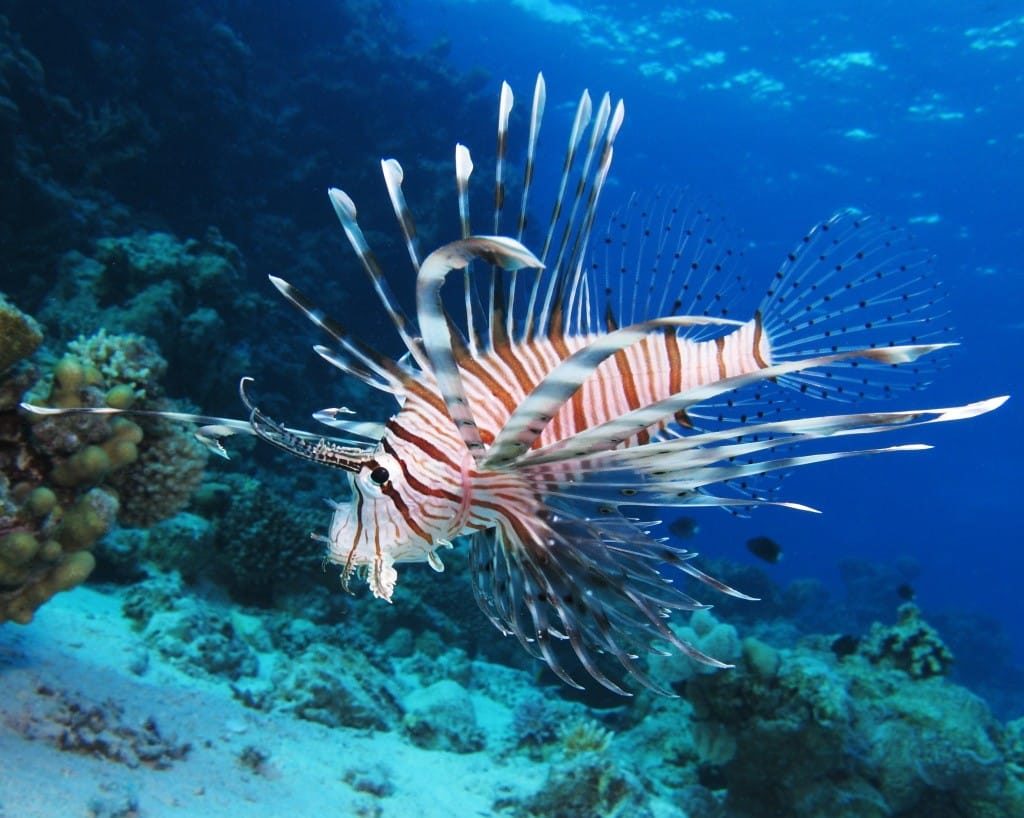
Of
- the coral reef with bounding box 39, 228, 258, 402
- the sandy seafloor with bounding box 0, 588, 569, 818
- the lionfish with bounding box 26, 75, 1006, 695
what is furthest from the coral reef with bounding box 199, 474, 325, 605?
the lionfish with bounding box 26, 75, 1006, 695

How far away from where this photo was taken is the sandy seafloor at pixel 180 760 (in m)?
2.59

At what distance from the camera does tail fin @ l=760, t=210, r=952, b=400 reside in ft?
10.3

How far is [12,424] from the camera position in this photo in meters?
2.91

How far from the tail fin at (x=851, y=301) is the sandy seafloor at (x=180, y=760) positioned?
3.25 m

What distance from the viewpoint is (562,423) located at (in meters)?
2.40

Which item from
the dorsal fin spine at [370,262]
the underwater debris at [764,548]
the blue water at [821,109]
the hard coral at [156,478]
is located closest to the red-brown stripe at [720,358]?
the dorsal fin spine at [370,262]

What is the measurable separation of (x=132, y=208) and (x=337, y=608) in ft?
32.4

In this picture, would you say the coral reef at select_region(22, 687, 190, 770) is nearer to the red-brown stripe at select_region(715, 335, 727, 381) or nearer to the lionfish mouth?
the lionfish mouth

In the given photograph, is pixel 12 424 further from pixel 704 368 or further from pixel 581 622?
pixel 704 368

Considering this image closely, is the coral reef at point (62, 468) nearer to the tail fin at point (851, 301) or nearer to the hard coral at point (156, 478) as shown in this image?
the hard coral at point (156, 478)

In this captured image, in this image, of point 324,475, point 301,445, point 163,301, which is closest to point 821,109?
point 324,475

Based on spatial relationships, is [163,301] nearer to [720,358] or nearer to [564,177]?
[564,177]

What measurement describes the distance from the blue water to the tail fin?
57.0ft

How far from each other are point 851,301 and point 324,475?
9100mm
